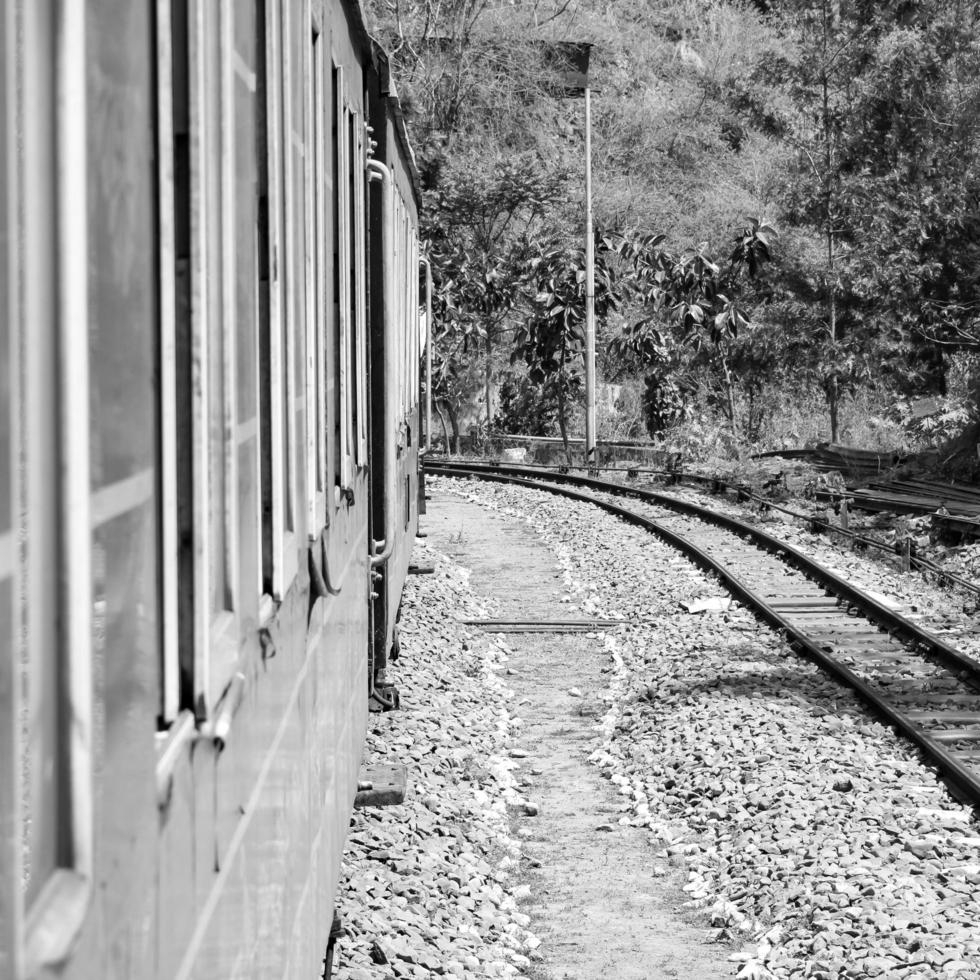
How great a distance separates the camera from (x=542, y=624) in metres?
12.1

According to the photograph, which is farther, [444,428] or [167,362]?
[444,428]

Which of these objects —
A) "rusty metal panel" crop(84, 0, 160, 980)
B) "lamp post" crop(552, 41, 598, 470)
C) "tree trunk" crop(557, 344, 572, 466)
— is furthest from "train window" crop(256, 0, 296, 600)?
"tree trunk" crop(557, 344, 572, 466)

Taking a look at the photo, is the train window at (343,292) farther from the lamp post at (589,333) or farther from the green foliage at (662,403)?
the green foliage at (662,403)

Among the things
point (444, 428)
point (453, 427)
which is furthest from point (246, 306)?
point (453, 427)

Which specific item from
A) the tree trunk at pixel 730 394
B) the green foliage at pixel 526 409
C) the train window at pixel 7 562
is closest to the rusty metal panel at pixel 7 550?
the train window at pixel 7 562

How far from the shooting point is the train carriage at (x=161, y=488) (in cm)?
113

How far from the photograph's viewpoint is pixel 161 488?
1688 mm

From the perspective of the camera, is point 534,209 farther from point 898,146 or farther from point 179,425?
point 179,425

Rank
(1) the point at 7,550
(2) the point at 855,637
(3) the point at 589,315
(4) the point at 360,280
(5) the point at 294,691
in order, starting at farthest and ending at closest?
(3) the point at 589,315, (2) the point at 855,637, (4) the point at 360,280, (5) the point at 294,691, (1) the point at 7,550

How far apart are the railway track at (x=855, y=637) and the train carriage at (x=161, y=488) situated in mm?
4826

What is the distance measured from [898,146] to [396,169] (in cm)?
3021

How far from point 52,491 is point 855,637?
34.1 ft

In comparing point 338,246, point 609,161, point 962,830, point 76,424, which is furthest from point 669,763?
point 609,161

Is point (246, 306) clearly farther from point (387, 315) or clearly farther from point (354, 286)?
point (387, 315)
